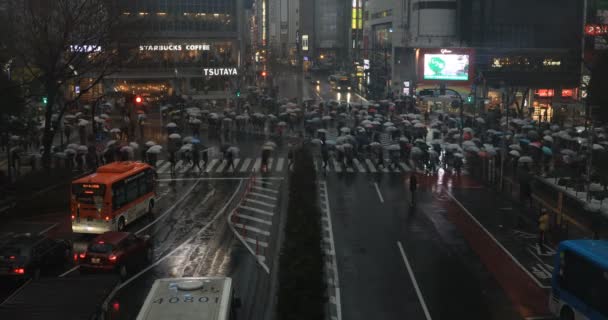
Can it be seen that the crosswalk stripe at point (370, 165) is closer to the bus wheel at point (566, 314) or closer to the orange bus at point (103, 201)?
the orange bus at point (103, 201)

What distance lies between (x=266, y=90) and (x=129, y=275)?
7914cm

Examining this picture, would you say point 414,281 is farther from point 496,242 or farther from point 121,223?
point 121,223

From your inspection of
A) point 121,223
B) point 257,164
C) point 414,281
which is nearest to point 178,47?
point 257,164

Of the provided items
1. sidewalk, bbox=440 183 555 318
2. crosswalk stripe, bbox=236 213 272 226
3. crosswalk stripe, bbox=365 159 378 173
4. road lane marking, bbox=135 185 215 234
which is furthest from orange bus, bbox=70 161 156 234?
crosswalk stripe, bbox=365 159 378 173

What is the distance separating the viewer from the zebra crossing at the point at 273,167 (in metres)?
39.2

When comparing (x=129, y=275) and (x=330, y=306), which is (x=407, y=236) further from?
(x=129, y=275)

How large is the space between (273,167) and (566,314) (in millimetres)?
25855

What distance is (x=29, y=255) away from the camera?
748 inches

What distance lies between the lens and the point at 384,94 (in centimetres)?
9612

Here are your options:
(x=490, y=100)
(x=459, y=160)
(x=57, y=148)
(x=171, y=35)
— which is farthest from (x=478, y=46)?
(x=57, y=148)

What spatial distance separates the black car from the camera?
60.9 feet

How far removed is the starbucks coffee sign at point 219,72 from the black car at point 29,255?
228ft

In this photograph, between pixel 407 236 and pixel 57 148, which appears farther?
pixel 57 148

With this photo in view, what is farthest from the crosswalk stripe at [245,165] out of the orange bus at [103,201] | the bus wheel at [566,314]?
the bus wheel at [566,314]
